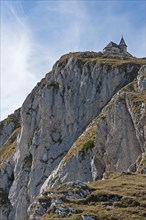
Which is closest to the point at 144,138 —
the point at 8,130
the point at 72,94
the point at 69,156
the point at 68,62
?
the point at 69,156

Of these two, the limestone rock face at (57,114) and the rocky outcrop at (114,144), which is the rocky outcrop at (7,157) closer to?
the limestone rock face at (57,114)

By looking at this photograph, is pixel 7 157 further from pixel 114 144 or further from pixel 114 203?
pixel 114 203

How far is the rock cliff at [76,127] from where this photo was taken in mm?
66625

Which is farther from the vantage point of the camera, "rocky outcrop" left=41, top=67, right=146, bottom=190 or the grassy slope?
"rocky outcrop" left=41, top=67, right=146, bottom=190

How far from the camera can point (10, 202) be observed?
110 meters

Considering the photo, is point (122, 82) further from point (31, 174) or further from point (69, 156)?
point (31, 174)

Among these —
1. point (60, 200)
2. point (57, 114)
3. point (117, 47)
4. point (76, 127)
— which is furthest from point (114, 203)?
point (117, 47)

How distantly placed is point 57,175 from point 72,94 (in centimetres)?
3238

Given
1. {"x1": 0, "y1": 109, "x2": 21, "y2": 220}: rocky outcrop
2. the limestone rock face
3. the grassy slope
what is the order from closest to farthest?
the grassy slope → the limestone rock face → {"x1": 0, "y1": 109, "x2": 21, "y2": 220}: rocky outcrop

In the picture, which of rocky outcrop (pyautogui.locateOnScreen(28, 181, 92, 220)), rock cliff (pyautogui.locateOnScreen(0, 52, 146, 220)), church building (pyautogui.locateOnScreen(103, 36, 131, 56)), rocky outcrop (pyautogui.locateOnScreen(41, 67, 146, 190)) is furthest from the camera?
church building (pyautogui.locateOnScreen(103, 36, 131, 56))

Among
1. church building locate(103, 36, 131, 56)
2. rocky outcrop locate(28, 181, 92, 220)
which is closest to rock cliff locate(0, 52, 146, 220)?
rocky outcrop locate(28, 181, 92, 220)

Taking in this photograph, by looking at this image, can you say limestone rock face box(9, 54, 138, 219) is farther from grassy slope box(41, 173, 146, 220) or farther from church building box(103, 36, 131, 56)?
grassy slope box(41, 173, 146, 220)

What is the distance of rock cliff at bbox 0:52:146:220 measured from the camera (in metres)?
66.6

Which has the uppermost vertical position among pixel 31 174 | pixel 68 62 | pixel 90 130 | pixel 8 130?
pixel 68 62
